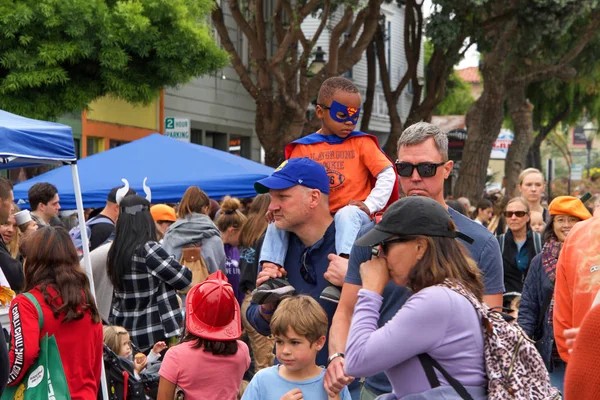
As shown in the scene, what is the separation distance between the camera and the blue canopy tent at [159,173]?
13.4m

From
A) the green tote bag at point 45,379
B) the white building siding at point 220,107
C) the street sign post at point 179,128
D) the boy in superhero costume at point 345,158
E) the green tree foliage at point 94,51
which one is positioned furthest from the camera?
the white building siding at point 220,107

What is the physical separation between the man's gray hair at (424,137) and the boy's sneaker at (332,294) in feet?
2.42

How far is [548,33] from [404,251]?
20100 millimetres

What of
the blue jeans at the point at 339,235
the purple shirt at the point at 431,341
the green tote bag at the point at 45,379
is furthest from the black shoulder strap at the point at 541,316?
the purple shirt at the point at 431,341

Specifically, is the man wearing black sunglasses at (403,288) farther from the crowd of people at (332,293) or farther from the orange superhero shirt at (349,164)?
the orange superhero shirt at (349,164)

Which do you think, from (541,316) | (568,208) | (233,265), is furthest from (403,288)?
(233,265)

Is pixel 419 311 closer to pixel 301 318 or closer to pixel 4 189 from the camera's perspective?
pixel 301 318

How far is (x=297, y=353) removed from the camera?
4.82 metres

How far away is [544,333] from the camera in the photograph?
7.58m

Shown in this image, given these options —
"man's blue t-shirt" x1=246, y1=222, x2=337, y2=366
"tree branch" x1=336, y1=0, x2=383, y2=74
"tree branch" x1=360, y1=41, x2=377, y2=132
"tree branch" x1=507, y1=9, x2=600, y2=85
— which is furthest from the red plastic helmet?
"tree branch" x1=507, y1=9, x2=600, y2=85

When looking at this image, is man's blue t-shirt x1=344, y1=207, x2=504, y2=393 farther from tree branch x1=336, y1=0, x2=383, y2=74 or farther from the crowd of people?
tree branch x1=336, y1=0, x2=383, y2=74

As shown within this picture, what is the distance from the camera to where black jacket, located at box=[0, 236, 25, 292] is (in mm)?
6973

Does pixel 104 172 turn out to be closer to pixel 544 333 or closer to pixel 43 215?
pixel 43 215

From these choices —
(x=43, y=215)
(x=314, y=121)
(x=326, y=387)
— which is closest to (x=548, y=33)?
(x=314, y=121)
